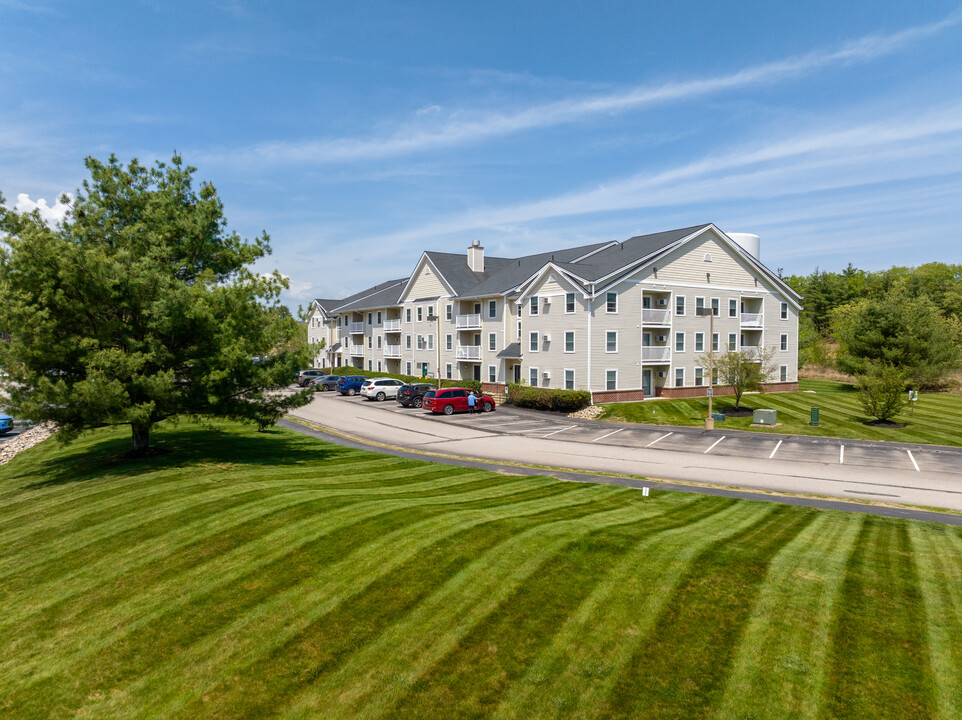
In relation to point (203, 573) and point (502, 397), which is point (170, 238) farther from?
point (502, 397)

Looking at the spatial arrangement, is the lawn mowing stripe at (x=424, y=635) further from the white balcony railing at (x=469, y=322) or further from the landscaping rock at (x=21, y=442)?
the white balcony railing at (x=469, y=322)

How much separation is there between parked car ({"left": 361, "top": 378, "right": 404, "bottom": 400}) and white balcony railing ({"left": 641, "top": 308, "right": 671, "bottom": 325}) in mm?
20533

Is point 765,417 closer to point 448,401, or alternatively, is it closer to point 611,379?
point 611,379

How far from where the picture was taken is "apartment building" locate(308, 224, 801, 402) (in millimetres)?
42250

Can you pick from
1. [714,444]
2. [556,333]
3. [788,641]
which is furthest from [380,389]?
[788,641]

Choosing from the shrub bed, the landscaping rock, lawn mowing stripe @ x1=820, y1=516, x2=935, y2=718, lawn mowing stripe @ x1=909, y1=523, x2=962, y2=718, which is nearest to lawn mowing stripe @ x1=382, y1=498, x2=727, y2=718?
lawn mowing stripe @ x1=820, y1=516, x2=935, y2=718

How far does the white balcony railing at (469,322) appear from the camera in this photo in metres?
54.0

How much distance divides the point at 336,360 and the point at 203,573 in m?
73.7

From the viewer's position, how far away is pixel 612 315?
42062 mm

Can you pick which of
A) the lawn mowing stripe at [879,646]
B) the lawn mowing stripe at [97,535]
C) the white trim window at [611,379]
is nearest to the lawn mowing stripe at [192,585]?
the lawn mowing stripe at [97,535]

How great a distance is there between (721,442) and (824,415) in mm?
13529

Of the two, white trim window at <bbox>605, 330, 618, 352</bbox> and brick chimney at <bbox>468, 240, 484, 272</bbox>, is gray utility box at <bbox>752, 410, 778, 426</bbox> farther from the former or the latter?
brick chimney at <bbox>468, 240, 484, 272</bbox>

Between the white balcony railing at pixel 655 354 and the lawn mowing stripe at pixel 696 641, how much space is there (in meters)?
33.3

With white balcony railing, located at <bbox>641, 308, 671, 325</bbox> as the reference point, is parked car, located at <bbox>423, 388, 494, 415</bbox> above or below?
below
